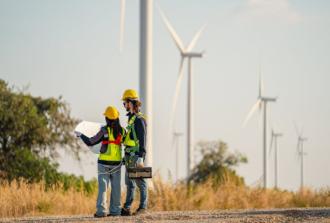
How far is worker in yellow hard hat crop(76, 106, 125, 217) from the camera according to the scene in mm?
15000

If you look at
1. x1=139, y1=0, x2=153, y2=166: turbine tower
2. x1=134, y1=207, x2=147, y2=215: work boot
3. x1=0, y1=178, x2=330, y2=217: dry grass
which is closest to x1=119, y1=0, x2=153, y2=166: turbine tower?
x1=139, y1=0, x2=153, y2=166: turbine tower

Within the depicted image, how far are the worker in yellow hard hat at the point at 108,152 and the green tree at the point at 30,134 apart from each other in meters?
16.4

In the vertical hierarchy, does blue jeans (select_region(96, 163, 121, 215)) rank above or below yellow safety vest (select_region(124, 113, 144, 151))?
below

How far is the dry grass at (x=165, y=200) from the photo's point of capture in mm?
19141

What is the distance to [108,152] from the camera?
1506 centimetres

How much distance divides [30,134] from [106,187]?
1979 centimetres

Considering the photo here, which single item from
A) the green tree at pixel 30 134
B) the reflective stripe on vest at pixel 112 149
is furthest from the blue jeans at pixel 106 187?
the green tree at pixel 30 134

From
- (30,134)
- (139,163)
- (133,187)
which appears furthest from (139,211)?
(30,134)

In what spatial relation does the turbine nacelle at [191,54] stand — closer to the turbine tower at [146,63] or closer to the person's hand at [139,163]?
the turbine tower at [146,63]

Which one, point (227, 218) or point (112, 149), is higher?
point (112, 149)

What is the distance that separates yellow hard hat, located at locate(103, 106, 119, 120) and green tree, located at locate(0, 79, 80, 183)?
1677 cm

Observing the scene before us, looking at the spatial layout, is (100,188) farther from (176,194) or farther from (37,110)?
(37,110)

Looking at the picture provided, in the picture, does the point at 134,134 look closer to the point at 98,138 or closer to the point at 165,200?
the point at 98,138

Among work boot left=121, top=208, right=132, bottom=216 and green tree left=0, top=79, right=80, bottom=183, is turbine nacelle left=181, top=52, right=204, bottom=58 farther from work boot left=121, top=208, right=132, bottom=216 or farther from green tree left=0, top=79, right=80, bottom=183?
work boot left=121, top=208, right=132, bottom=216
